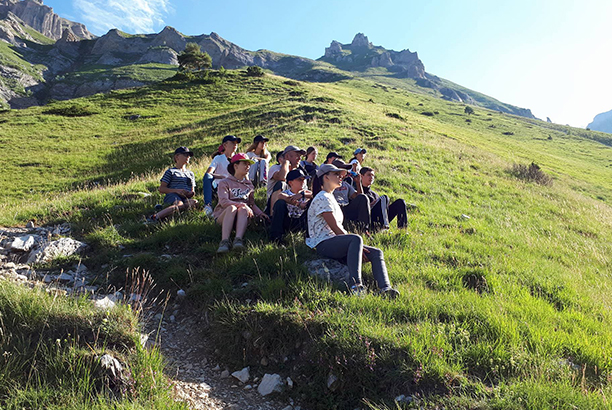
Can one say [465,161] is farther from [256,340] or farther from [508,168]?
[256,340]

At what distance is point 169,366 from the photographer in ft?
11.7

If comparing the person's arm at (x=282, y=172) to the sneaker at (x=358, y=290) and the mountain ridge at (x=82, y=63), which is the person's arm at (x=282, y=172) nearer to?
the sneaker at (x=358, y=290)

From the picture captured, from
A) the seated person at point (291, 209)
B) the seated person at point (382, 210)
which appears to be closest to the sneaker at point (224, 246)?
the seated person at point (291, 209)

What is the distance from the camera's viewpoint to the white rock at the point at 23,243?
19.4 feet

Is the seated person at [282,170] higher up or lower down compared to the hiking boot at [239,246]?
higher up

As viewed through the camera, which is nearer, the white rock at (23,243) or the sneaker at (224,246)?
the sneaker at (224,246)

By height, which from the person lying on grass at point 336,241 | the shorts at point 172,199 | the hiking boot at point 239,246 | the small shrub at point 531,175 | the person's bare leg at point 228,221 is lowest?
the shorts at point 172,199

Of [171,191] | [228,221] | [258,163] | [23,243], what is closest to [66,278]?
[23,243]

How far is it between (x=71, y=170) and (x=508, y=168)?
30.3m

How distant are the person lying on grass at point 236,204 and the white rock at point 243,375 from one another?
248 cm

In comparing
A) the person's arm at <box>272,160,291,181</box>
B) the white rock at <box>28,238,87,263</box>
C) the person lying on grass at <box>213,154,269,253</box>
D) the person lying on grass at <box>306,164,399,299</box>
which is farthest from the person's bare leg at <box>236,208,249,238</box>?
the white rock at <box>28,238,87,263</box>

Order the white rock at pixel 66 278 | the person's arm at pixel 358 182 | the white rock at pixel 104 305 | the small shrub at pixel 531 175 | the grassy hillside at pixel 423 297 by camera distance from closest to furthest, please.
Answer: the grassy hillside at pixel 423 297, the white rock at pixel 104 305, the white rock at pixel 66 278, the person's arm at pixel 358 182, the small shrub at pixel 531 175

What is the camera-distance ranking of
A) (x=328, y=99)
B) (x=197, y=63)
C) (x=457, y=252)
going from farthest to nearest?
(x=197, y=63), (x=328, y=99), (x=457, y=252)

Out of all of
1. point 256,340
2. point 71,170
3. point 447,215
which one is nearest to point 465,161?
point 447,215
